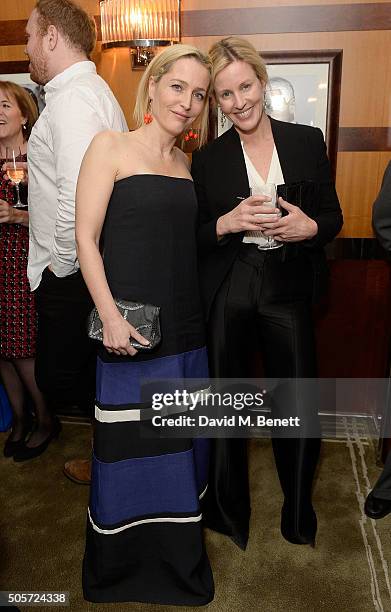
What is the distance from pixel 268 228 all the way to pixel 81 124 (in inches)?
30.1

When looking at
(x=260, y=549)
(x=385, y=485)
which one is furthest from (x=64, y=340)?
(x=385, y=485)

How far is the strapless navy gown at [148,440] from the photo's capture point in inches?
70.0

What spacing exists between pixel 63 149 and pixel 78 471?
160cm

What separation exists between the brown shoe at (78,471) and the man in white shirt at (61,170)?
541mm

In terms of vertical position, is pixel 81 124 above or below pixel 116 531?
above

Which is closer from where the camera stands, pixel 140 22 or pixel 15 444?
pixel 140 22

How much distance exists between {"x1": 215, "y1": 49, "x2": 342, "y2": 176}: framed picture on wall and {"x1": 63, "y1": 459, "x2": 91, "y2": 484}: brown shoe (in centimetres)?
204

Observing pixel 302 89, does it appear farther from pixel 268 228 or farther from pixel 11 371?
pixel 11 371

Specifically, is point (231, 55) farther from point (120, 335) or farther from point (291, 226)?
point (120, 335)

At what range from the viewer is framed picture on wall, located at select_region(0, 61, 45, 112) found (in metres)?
3.07

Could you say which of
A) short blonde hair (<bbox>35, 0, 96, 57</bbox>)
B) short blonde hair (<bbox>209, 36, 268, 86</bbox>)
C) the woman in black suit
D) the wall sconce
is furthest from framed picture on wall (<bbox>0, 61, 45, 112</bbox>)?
short blonde hair (<bbox>209, 36, 268, 86</bbox>)

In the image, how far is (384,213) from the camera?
2113 millimetres

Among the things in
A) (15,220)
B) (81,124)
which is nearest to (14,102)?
(15,220)

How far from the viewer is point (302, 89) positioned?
2811 millimetres
